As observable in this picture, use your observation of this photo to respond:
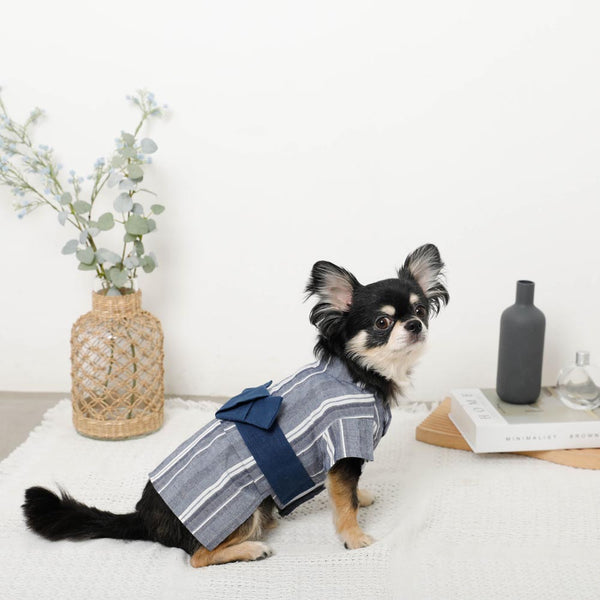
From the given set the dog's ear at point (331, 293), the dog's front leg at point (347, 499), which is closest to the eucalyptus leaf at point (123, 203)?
the dog's ear at point (331, 293)

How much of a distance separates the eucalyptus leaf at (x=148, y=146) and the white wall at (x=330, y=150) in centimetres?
20

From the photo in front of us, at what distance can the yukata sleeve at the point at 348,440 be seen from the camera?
5.87ft

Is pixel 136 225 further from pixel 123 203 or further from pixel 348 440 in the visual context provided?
pixel 348 440

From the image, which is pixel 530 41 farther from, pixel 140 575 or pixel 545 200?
pixel 140 575

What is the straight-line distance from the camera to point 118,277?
2514 mm

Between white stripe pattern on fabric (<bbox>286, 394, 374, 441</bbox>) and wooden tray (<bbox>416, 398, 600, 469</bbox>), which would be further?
wooden tray (<bbox>416, 398, 600, 469</bbox>)

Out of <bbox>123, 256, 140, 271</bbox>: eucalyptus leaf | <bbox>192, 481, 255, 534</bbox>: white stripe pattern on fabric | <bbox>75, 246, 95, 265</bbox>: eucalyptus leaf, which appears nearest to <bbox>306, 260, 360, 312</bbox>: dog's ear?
<bbox>192, 481, 255, 534</bbox>: white stripe pattern on fabric

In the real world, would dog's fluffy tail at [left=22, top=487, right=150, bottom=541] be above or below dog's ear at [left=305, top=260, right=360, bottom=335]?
below

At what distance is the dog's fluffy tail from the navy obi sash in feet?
1.10

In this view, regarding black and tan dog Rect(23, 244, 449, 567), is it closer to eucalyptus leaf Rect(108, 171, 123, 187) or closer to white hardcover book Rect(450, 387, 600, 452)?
white hardcover book Rect(450, 387, 600, 452)

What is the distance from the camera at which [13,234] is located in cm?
283

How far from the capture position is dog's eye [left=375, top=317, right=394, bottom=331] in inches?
72.8

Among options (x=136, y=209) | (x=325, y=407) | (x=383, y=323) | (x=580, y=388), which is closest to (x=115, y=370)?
(x=136, y=209)

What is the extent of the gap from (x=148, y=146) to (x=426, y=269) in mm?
1018
